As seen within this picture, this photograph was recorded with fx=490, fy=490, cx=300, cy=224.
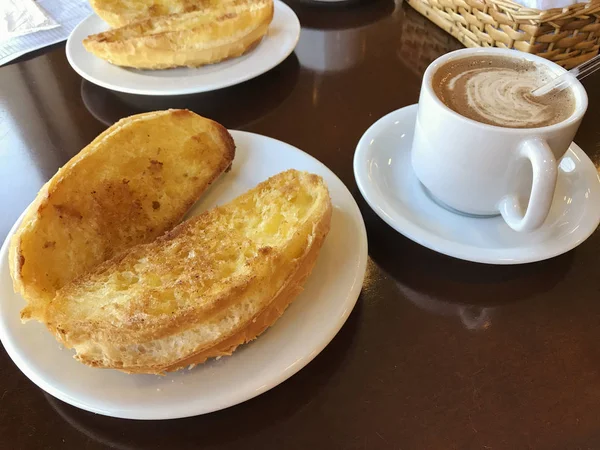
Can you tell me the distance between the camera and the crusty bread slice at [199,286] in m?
0.57

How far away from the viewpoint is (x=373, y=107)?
1114 mm

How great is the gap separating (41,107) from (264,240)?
774 millimetres

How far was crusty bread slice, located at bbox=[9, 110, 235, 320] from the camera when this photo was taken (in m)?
0.67

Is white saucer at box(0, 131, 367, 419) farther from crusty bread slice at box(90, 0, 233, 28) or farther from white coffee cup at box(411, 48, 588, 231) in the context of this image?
crusty bread slice at box(90, 0, 233, 28)

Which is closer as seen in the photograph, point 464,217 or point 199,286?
point 199,286

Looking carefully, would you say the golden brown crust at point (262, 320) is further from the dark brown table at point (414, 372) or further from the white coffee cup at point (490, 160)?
the white coffee cup at point (490, 160)

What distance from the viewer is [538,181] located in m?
0.66

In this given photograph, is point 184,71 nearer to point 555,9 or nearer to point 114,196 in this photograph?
point 114,196

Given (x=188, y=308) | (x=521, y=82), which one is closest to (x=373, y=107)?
(x=521, y=82)

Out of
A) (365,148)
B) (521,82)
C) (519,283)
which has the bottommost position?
(519,283)

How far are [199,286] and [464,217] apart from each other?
445 mm

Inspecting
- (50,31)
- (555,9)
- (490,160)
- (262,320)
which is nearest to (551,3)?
(555,9)

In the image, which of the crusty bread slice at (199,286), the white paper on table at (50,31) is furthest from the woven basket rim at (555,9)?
the white paper on table at (50,31)

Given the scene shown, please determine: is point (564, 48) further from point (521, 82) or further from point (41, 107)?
point (41, 107)
